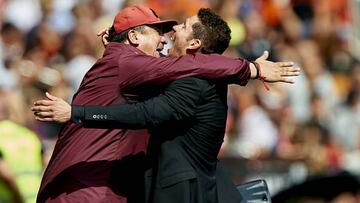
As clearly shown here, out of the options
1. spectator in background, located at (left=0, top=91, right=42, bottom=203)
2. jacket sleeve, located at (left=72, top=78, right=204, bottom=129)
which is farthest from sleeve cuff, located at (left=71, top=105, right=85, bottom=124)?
spectator in background, located at (left=0, top=91, right=42, bottom=203)

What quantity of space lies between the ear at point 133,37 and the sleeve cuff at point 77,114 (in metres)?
0.77

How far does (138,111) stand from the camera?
24.6 feet

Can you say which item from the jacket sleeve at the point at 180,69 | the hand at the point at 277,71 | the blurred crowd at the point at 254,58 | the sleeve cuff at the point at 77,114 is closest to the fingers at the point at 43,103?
the sleeve cuff at the point at 77,114

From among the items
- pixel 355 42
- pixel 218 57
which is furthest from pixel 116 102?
pixel 355 42

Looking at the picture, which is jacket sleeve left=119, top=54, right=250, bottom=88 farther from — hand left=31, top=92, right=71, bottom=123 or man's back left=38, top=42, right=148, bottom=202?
hand left=31, top=92, right=71, bottom=123

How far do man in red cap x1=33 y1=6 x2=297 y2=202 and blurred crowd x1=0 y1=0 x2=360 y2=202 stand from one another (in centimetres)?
573

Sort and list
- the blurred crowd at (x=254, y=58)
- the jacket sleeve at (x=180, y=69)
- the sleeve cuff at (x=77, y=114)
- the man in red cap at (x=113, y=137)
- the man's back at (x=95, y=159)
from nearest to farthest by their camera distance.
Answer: the sleeve cuff at (x=77, y=114) < the jacket sleeve at (x=180, y=69) < the man in red cap at (x=113, y=137) < the man's back at (x=95, y=159) < the blurred crowd at (x=254, y=58)

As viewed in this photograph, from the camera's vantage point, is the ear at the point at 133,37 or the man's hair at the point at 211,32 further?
the ear at the point at 133,37

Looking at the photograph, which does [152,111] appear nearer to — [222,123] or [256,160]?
[222,123]

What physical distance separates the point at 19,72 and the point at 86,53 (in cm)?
84

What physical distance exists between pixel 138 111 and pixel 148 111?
2.2 inches

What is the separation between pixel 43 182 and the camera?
317 inches

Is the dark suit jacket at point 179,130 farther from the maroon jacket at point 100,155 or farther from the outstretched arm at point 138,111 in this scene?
the maroon jacket at point 100,155

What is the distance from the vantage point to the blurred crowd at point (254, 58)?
14820mm
